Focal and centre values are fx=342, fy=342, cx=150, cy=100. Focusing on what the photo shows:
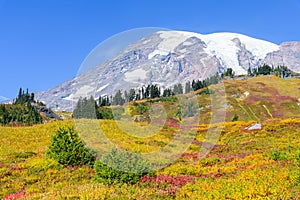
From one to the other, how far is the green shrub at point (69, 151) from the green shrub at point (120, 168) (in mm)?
6228

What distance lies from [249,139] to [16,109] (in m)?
132

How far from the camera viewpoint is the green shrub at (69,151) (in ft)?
82.6

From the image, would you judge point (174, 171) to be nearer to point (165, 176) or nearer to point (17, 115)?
point (165, 176)

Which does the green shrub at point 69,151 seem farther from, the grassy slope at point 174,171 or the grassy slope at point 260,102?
the grassy slope at point 260,102

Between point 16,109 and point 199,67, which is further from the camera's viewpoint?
point 16,109

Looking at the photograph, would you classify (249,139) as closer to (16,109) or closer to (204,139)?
(204,139)

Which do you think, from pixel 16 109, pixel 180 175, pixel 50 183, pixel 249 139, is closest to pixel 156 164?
pixel 180 175

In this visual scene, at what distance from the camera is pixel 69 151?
2556 cm

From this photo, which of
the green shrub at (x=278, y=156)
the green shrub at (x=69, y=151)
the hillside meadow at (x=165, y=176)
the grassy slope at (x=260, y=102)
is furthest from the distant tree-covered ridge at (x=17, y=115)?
the green shrub at (x=278, y=156)

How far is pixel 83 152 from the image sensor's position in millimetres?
25719

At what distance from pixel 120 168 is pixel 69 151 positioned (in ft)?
26.3

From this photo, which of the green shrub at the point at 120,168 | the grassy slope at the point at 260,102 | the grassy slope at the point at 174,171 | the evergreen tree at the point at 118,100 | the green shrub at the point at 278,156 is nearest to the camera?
the grassy slope at the point at 174,171

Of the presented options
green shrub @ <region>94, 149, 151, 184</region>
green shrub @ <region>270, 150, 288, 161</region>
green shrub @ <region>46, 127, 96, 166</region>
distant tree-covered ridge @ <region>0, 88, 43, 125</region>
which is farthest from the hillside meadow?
distant tree-covered ridge @ <region>0, 88, 43, 125</region>

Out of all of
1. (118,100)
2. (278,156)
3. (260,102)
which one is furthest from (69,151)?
(260,102)
